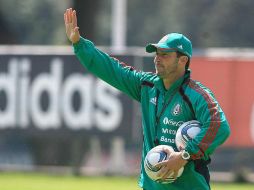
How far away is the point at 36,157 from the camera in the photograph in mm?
17438

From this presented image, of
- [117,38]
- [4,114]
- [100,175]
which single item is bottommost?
[100,175]

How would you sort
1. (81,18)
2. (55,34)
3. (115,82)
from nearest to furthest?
(115,82) → (81,18) → (55,34)

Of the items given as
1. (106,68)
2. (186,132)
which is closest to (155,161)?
(186,132)

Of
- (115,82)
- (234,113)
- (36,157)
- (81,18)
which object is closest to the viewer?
(115,82)

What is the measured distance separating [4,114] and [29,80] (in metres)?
0.74

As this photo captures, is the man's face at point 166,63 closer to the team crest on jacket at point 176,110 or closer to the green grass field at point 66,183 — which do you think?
the team crest on jacket at point 176,110

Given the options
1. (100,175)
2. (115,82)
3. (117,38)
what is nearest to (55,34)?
(117,38)

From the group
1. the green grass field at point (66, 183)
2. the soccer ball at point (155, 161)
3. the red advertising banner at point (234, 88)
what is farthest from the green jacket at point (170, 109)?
the red advertising banner at point (234, 88)

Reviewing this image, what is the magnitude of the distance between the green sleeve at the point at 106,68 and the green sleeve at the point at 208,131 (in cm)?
84

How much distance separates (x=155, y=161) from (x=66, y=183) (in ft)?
26.5

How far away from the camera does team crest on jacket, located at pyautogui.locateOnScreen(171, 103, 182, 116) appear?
6.93m

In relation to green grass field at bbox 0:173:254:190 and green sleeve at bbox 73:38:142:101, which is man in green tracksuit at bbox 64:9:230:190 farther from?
green grass field at bbox 0:173:254:190

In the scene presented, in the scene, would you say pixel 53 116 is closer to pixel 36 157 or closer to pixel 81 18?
pixel 36 157

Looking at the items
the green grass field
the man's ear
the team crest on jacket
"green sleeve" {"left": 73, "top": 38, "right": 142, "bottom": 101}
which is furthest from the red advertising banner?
the team crest on jacket
